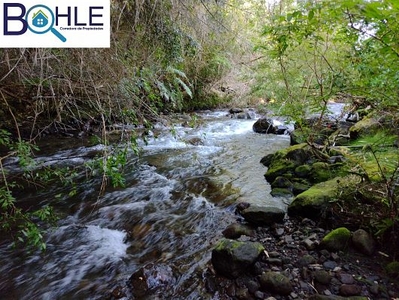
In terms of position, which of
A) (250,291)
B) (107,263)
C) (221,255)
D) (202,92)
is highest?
(202,92)

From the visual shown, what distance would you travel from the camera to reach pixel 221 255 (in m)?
2.58

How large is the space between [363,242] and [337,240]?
223mm

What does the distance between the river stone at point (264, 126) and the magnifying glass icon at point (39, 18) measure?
7.69 metres

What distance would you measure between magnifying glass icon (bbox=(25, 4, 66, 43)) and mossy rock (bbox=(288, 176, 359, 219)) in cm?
338

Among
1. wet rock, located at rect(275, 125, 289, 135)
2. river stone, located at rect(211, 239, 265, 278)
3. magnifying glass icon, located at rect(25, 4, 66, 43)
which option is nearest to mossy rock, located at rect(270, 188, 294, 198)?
river stone, located at rect(211, 239, 265, 278)

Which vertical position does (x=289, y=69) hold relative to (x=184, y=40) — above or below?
below

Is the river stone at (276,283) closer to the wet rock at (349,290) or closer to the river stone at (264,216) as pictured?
the wet rock at (349,290)

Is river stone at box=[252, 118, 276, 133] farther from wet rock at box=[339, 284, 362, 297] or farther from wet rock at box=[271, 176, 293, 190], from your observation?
wet rock at box=[339, 284, 362, 297]

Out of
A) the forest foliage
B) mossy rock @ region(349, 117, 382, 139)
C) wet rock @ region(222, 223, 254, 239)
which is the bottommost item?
wet rock @ region(222, 223, 254, 239)

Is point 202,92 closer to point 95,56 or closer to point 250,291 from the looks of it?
point 95,56

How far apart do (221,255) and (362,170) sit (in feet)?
5.91

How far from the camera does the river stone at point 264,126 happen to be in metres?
9.39

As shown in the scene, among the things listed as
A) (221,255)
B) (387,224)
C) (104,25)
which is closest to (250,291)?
(221,255)

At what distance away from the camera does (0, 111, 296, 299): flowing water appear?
8.78 ft
